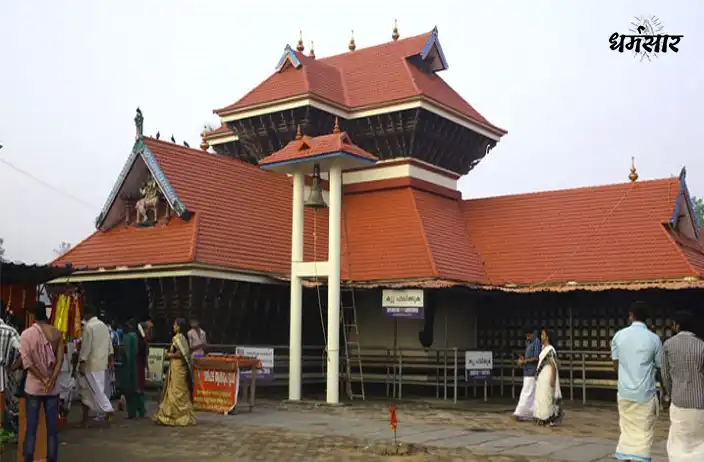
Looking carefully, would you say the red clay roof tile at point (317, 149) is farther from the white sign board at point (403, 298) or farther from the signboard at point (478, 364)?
the signboard at point (478, 364)

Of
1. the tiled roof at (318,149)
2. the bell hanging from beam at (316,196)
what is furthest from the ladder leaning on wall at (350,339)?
the tiled roof at (318,149)

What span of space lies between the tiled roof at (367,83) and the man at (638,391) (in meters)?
11.7

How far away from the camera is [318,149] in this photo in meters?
14.6

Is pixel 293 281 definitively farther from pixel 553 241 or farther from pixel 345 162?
pixel 553 241

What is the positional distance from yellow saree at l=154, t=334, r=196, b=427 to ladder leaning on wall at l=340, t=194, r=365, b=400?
201 inches

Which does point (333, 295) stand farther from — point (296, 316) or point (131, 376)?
point (131, 376)

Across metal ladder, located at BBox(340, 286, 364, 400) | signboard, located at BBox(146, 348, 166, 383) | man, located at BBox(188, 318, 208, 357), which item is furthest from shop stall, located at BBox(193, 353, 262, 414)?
metal ladder, located at BBox(340, 286, 364, 400)

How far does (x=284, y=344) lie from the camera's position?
17.9m

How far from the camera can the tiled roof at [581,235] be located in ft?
53.4

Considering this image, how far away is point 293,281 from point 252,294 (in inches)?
83.5

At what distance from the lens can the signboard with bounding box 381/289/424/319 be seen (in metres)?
15.4

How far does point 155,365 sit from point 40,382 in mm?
8441

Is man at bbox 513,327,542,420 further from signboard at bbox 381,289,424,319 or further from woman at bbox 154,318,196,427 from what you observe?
woman at bbox 154,318,196,427

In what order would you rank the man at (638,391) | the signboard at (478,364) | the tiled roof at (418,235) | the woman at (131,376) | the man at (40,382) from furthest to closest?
the tiled roof at (418,235), the signboard at (478,364), the woman at (131,376), the man at (638,391), the man at (40,382)
